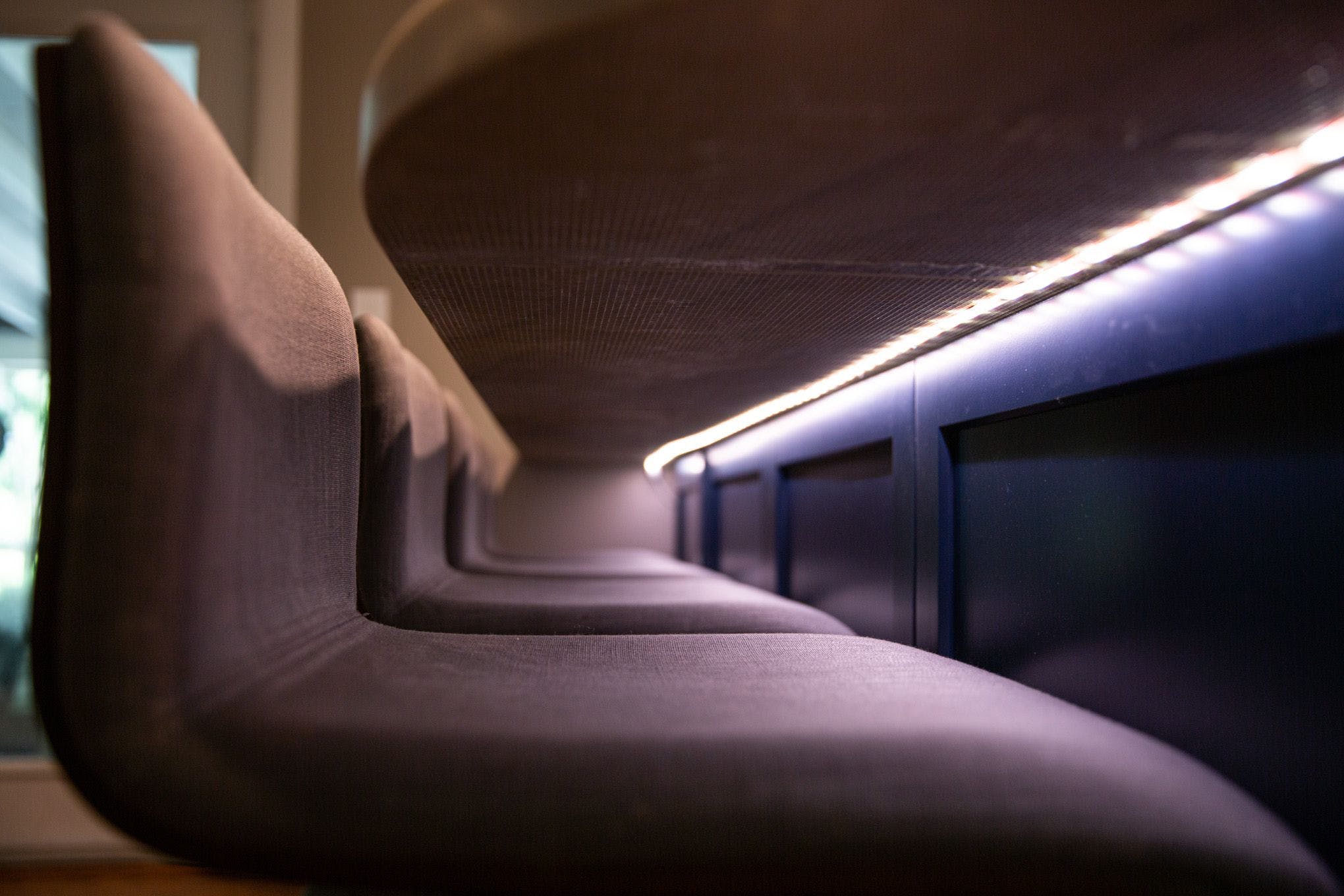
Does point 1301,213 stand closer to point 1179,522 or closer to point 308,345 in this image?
point 1179,522

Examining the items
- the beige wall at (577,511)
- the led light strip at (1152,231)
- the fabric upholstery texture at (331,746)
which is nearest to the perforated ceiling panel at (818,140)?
the led light strip at (1152,231)

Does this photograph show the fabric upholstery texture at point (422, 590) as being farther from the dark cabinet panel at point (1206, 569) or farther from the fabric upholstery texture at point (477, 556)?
the fabric upholstery texture at point (477, 556)

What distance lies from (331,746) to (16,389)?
2746 mm

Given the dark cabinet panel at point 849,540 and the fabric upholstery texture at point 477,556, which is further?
the fabric upholstery texture at point 477,556

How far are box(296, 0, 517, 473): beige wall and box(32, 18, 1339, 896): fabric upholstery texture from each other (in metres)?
2.62

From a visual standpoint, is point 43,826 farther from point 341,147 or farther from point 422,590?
point 341,147

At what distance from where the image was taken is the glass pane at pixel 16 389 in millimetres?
2539

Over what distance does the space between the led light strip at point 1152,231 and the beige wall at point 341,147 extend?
2280 millimetres

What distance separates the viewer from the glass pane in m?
2.54

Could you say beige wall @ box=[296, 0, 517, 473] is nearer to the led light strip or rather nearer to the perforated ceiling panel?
the led light strip

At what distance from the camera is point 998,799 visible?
0.42 meters

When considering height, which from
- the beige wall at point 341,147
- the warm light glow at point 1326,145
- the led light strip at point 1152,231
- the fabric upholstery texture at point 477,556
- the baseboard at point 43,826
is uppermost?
the beige wall at point 341,147

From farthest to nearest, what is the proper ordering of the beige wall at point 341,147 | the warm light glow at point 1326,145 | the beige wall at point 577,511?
1. the beige wall at point 577,511
2. the beige wall at point 341,147
3. the warm light glow at point 1326,145

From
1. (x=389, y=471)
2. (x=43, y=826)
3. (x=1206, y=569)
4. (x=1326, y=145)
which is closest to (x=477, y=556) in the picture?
(x=389, y=471)
